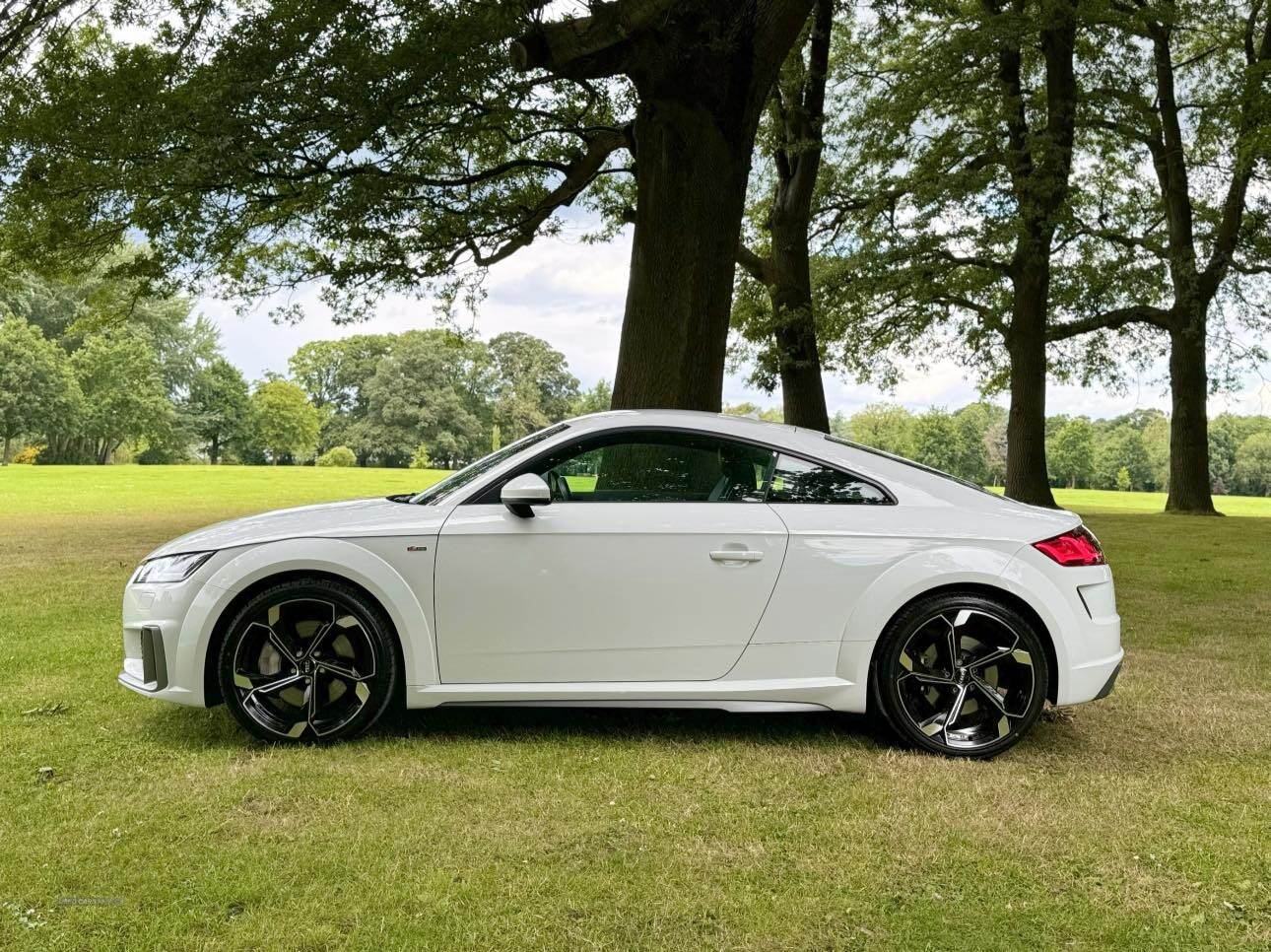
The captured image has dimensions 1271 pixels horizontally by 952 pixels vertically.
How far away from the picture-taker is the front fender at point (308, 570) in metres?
4.22

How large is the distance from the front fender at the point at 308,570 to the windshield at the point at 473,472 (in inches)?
18.1

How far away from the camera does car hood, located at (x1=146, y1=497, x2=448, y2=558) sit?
430cm

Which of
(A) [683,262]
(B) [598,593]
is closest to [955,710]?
(B) [598,593]

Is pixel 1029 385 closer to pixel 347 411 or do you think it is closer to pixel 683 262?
pixel 683 262

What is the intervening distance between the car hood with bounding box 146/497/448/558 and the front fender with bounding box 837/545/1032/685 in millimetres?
1920

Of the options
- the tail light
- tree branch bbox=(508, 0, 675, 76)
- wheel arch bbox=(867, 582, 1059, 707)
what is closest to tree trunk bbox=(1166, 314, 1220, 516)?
tree branch bbox=(508, 0, 675, 76)

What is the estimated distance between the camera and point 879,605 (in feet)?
14.1

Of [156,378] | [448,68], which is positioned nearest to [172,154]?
[448,68]

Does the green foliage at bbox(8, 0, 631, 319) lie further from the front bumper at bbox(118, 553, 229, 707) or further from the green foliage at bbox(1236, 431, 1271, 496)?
the green foliage at bbox(1236, 431, 1271, 496)

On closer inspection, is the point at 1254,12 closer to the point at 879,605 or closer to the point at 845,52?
the point at 845,52

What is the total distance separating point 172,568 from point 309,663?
768 mm

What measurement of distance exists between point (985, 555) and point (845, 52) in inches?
823

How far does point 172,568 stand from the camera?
171 inches

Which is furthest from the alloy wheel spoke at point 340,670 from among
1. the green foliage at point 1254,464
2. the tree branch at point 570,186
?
the green foliage at point 1254,464
